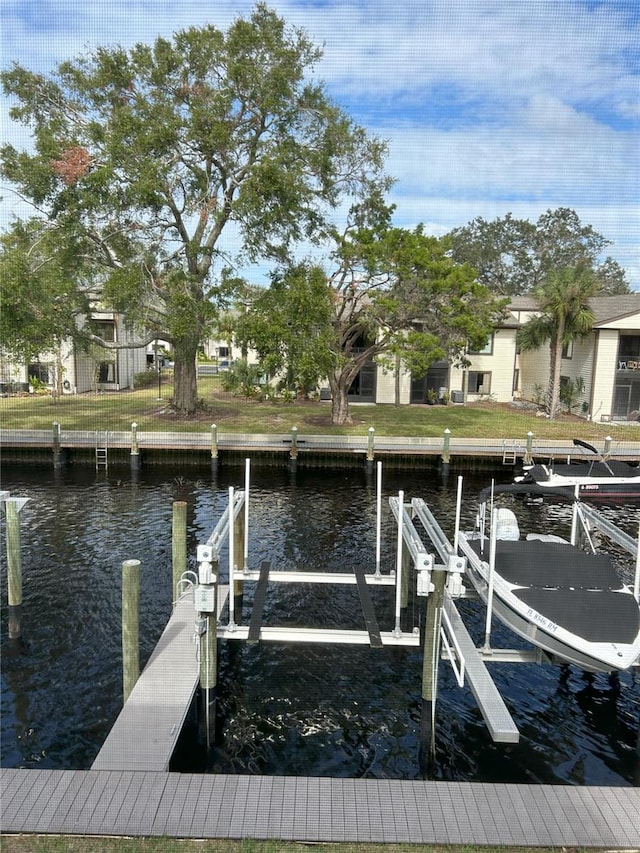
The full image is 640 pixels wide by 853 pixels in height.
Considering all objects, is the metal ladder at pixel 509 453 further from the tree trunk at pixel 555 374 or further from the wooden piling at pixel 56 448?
the wooden piling at pixel 56 448

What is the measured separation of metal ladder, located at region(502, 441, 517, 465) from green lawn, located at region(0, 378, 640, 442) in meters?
1.28

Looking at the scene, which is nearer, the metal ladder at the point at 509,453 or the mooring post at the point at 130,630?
the mooring post at the point at 130,630

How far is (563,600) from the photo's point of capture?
4262 mm

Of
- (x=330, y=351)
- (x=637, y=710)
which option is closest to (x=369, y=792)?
(x=637, y=710)

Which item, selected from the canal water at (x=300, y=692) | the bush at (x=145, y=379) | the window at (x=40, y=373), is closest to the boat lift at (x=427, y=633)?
the canal water at (x=300, y=692)

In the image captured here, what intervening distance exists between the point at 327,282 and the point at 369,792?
1189cm

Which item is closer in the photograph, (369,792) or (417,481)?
(369,792)

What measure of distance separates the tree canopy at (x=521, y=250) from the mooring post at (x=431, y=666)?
92.1ft

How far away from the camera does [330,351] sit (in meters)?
13.4

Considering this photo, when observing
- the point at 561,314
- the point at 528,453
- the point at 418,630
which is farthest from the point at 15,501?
the point at 561,314

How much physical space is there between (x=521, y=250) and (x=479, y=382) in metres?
13.6

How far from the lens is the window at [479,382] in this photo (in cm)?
2056

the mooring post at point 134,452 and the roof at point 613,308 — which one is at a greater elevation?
the roof at point 613,308

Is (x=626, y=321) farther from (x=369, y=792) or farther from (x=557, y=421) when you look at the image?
(x=369, y=792)
